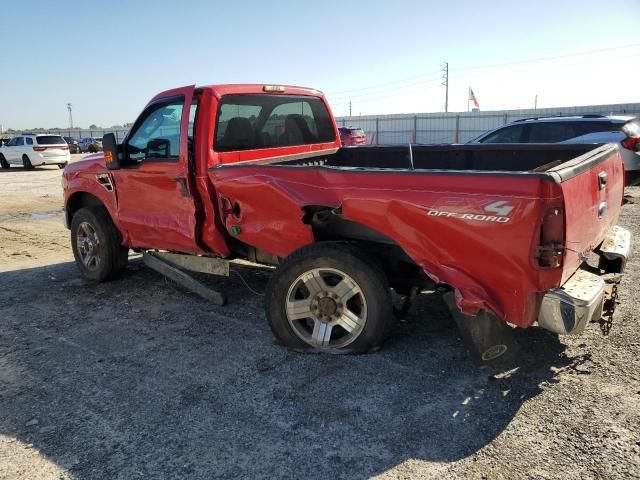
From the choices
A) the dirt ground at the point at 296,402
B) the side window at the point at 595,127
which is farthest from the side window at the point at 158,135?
the side window at the point at 595,127

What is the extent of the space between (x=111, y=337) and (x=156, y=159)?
170 cm

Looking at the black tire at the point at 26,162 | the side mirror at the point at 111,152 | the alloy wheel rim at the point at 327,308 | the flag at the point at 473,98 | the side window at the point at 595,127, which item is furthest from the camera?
the flag at the point at 473,98

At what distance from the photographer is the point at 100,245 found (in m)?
5.79

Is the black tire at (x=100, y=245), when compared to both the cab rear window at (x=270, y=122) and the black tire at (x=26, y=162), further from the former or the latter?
the black tire at (x=26, y=162)

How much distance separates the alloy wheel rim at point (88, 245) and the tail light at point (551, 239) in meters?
4.75

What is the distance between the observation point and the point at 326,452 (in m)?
2.76

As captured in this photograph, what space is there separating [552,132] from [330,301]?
8.52m

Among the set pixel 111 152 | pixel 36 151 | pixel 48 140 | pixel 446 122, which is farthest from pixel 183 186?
pixel 446 122

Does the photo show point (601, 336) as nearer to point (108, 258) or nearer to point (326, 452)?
point (326, 452)

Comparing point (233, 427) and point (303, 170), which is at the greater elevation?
point (303, 170)

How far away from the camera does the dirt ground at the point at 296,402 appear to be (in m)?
2.67

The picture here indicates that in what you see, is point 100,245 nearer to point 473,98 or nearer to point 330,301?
Result: point 330,301

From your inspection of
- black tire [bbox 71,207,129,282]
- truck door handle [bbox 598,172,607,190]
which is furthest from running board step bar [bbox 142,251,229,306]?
truck door handle [bbox 598,172,607,190]

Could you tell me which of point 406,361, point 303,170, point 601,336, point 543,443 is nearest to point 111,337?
point 303,170
